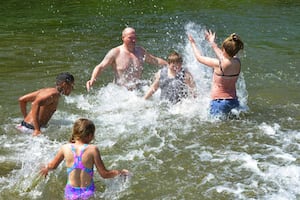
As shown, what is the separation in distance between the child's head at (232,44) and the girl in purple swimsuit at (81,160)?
313 centimetres

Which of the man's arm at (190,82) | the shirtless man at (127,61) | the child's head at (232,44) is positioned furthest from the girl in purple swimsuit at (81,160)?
the shirtless man at (127,61)

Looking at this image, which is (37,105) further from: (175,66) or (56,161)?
(175,66)

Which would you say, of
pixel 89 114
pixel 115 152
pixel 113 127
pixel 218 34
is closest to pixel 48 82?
pixel 89 114

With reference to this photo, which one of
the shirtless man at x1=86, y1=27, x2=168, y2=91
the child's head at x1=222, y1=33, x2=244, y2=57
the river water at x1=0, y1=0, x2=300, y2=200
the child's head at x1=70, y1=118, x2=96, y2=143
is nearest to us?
the child's head at x1=70, y1=118, x2=96, y2=143

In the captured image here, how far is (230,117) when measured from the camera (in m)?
8.17

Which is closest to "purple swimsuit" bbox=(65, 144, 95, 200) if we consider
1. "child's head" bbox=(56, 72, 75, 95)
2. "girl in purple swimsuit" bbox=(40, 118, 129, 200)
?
"girl in purple swimsuit" bbox=(40, 118, 129, 200)

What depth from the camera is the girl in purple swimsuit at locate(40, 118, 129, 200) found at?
503cm

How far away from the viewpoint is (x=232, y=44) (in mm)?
7320

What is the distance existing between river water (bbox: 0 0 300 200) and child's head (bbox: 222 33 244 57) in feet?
4.23

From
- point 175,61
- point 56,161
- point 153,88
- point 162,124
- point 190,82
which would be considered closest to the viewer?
point 56,161

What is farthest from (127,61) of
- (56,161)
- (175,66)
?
(56,161)

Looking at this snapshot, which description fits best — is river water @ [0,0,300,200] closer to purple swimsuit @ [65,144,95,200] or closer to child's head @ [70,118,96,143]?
purple swimsuit @ [65,144,95,200]

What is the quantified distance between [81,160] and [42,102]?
2.35m

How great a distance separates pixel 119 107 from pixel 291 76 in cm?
422
